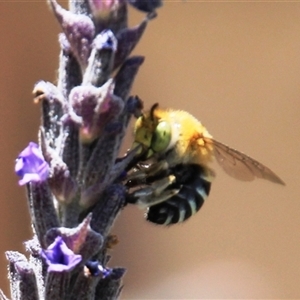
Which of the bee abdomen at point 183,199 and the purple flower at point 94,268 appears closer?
the purple flower at point 94,268

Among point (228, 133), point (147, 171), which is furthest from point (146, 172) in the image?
point (228, 133)

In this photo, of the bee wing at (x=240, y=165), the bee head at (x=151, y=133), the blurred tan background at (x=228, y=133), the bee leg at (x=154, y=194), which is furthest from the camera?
the blurred tan background at (x=228, y=133)

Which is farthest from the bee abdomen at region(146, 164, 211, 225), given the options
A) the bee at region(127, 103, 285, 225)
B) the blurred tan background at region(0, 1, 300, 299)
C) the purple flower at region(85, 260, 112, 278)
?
the blurred tan background at region(0, 1, 300, 299)

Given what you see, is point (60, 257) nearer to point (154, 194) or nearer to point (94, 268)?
point (94, 268)

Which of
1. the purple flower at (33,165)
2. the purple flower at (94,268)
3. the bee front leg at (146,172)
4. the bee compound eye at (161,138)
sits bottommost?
the purple flower at (94,268)

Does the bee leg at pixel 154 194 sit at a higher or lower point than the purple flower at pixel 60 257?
higher

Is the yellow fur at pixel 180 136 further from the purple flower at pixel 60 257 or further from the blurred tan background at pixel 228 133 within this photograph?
the blurred tan background at pixel 228 133

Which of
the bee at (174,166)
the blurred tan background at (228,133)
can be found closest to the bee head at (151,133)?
the bee at (174,166)
